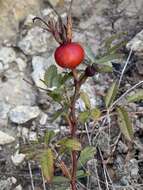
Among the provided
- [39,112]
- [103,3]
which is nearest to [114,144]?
[39,112]

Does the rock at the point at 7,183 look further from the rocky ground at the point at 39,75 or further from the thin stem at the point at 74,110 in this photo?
the thin stem at the point at 74,110

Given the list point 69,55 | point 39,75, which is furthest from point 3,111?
point 69,55

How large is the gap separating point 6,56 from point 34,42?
140mm

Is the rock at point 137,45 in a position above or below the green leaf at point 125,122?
above

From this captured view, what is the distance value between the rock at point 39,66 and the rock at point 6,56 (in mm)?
93

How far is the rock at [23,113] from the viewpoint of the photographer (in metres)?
1.83

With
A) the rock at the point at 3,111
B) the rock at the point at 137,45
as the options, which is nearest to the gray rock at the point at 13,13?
the rock at the point at 3,111

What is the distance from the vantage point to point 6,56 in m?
2.03

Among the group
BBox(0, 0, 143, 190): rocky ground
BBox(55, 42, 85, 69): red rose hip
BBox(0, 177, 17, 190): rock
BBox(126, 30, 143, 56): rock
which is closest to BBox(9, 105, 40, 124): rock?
BBox(0, 0, 143, 190): rocky ground

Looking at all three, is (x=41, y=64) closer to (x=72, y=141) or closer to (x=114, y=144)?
(x=114, y=144)

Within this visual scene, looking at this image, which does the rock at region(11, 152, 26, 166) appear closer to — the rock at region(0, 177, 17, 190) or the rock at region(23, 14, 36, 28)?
the rock at region(0, 177, 17, 190)

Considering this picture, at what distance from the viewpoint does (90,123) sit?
1.78 metres

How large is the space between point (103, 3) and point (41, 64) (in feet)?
1.51

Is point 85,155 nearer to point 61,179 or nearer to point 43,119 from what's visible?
point 61,179
